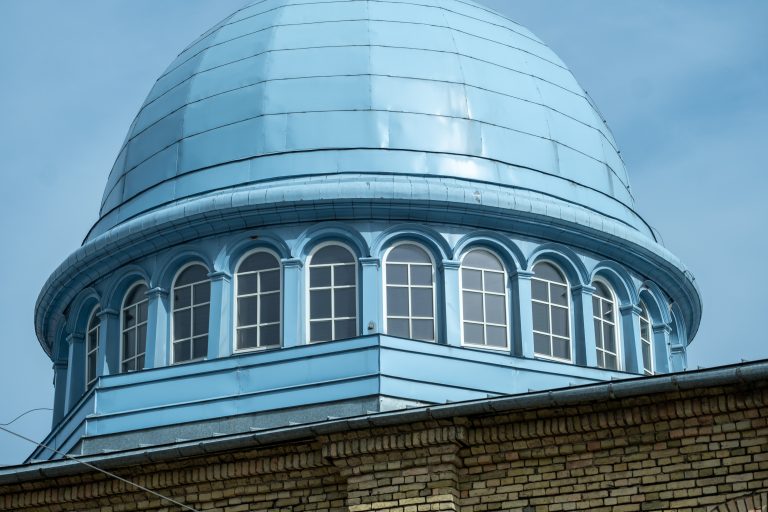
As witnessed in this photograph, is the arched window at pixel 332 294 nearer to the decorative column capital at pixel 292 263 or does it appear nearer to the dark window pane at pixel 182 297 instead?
the decorative column capital at pixel 292 263

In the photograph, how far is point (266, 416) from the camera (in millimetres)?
20156

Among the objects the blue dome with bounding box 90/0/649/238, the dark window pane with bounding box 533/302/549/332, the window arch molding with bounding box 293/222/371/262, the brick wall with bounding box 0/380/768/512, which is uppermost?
the blue dome with bounding box 90/0/649/238

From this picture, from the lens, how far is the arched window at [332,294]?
21.4m

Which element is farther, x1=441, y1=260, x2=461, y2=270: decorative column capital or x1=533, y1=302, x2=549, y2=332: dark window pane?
x1=533, y1=302, x2=549, y2=332: dark window pane

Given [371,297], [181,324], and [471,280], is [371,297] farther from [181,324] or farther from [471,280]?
[181,324]

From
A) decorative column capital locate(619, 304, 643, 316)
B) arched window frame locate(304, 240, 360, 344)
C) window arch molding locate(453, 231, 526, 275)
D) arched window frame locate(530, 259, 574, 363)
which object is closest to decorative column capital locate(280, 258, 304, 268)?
arched window frame locate(304, 240, 360, 344)

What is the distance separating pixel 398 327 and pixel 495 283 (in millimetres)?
1416

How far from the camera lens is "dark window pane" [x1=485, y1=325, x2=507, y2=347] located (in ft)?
70.8

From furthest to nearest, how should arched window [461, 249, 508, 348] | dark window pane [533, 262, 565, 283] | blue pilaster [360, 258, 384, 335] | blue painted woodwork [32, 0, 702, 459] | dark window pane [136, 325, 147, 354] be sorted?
dark window pane [136, 325, 147, 354] → dark window pane [533, 262, 565, 283] → arched window [461, 249, 508, 348] → blue pilaster [360, 258, 384, 335] → blue painted woodwork [32, 0, 702, 459]

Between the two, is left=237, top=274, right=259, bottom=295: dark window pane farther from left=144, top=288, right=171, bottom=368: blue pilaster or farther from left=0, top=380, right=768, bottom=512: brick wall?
left=0, top=380, right=768, bottom=512: brick wall

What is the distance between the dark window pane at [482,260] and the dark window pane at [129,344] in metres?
4.40

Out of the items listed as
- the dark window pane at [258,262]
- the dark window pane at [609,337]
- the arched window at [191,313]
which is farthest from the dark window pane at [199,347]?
the dark window pane at [609,337]

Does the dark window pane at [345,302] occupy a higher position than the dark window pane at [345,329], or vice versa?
the dark window pane at [345,302]

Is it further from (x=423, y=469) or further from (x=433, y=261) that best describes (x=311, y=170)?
(x=423, y=469)
